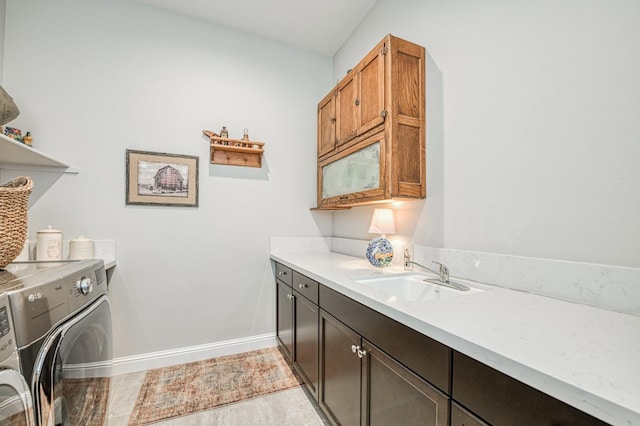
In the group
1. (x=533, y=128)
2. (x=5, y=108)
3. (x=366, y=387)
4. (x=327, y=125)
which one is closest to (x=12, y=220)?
(x=5, y=108)

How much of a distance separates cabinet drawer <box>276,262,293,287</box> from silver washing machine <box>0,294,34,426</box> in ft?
4.68

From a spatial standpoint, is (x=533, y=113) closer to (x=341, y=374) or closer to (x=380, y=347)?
(x=380, y=347)

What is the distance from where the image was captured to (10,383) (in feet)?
2.23

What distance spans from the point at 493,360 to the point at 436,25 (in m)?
1.80

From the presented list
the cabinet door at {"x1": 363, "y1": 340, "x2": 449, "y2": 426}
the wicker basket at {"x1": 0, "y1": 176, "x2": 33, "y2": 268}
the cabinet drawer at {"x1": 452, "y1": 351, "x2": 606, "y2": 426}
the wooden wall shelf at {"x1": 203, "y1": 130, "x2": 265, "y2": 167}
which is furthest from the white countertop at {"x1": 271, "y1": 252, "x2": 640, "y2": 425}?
the wooden wall shelf at {"x1": 203, "y1": 130, "x2": 265, "y2": 167}

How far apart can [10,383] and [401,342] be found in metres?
1.08

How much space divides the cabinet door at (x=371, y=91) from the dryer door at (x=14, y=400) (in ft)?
5.79

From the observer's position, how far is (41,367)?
0.78 m

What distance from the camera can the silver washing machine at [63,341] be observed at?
0.77m

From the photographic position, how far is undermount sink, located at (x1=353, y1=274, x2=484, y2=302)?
1.37 meters

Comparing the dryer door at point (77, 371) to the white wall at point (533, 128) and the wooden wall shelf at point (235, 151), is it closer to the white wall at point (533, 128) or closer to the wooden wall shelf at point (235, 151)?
the wooden wall shelf at point (235, 151)

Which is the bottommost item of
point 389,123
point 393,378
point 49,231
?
point 393,378

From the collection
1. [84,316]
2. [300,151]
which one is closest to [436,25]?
[300,151]

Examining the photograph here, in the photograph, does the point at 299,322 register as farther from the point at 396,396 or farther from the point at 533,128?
the point at 533,128
